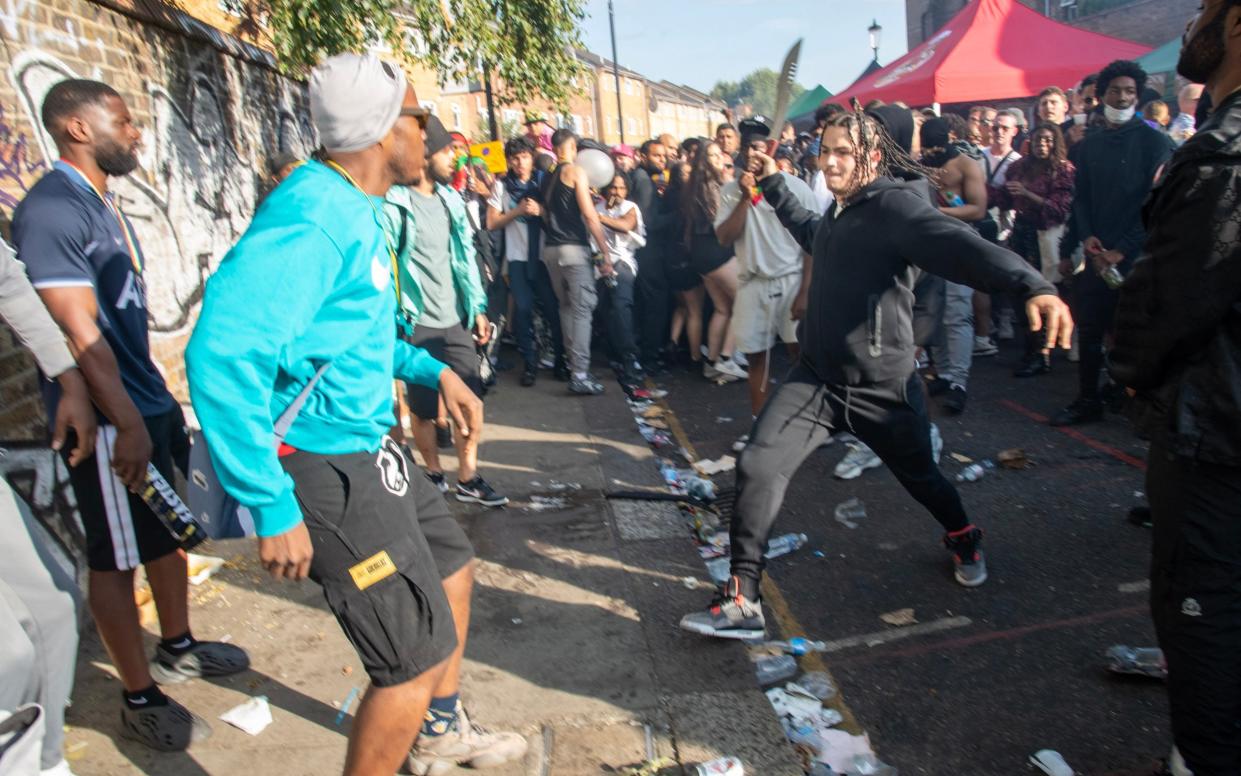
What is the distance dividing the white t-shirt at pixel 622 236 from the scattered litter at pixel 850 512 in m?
3.66

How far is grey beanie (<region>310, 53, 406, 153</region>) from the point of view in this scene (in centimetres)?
217

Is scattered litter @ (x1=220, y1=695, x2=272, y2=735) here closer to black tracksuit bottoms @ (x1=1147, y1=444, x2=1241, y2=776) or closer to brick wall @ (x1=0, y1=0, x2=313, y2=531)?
brick wall @ (x1=0, y1=0, x2=313, y2=531)

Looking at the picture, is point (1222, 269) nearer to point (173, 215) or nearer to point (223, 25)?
point (173, 215)

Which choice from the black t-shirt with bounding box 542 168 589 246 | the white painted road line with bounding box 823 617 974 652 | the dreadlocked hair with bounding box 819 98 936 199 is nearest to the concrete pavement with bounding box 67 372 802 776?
the white painted road line with bounding box 823 617 974 652

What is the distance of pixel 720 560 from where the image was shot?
14.1 feet

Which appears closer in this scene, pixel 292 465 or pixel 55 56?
pixel 292 465

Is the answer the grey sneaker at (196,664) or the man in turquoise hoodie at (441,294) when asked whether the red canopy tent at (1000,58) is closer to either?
the man in turquoise hoodie at (441,294)

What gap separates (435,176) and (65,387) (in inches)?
114

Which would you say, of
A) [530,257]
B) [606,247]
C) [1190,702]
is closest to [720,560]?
[1190,702]

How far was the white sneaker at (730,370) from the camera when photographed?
8094 millimetres

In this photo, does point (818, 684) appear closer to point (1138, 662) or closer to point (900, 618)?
point (900, 618)

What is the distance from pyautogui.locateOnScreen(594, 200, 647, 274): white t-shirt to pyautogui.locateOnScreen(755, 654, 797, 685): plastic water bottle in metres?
5.00

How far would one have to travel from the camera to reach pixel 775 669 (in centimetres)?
330

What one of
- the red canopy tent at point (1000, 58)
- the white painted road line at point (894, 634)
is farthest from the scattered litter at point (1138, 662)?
the red canopy tent at point (1000, 58)
